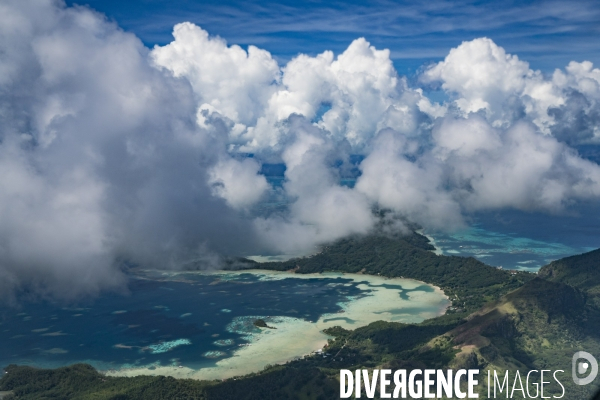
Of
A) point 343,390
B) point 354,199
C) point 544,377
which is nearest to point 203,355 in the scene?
point 343,390

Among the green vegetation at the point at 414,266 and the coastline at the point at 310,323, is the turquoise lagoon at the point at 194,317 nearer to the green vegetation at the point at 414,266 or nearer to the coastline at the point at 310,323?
the coastline at the point at 310,323

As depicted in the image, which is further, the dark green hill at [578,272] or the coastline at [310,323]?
the dark green hill at [578,272]

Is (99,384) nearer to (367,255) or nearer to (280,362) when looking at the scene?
(280,362)

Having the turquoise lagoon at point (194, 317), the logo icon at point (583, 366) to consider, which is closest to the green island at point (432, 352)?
the logo icon at point (583, 366)

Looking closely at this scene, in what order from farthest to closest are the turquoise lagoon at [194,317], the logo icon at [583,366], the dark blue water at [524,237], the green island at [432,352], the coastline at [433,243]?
1. the coastline at [433,243]
2. the dark blue water at [524,237]
3. the turquoise lagoon at [194,317]
4. the green island at [432,352]
5. the logo icon at [583,366]

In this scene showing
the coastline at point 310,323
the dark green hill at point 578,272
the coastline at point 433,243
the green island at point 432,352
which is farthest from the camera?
the coastline at point 433,243

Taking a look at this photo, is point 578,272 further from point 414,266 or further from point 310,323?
point 310,323

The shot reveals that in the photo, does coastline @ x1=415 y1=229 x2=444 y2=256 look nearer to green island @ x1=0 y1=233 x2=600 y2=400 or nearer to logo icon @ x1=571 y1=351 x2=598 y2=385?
green island @ x1=0 y1=233 x2=600 y2=400
